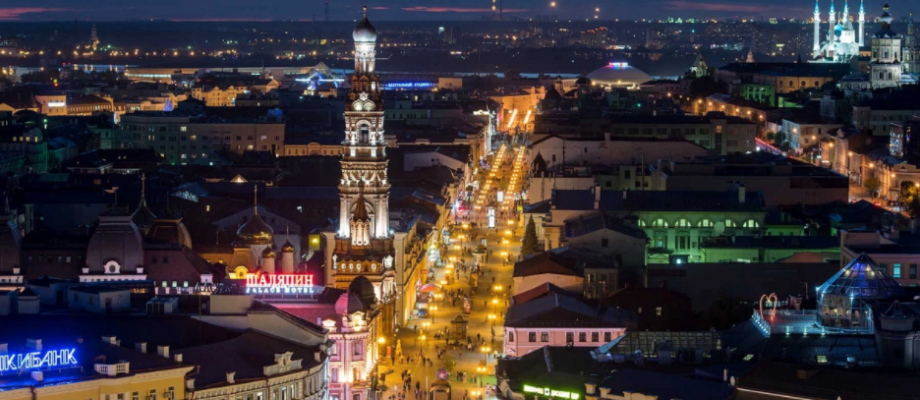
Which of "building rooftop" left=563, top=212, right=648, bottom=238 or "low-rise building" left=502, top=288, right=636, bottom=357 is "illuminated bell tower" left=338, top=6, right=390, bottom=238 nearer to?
"building rooftop" left=563, top=212, right=648, bottom=238

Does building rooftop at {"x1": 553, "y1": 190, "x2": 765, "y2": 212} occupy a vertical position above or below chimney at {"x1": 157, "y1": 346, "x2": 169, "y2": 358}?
below

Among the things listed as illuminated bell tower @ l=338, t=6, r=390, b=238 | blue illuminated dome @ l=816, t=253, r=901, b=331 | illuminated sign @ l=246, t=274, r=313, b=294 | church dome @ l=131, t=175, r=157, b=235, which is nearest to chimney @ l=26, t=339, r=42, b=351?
illuminated sign @ l=246, t=274, r=313, b=294

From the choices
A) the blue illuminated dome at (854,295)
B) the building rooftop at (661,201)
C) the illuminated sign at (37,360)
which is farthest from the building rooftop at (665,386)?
the building rooftop at (661,201)

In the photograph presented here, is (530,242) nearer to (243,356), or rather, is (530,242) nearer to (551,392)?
(551,392)

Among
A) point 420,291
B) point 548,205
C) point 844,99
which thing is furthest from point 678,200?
point 844,99

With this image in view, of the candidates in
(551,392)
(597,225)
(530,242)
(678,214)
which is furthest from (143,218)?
(551,392)
